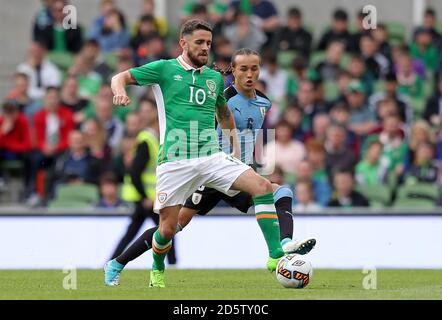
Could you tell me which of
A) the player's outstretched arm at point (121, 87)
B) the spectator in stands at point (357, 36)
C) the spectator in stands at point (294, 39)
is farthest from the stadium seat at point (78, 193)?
the player's outstretched arm at point (121, 87)

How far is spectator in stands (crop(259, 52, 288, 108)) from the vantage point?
19.8 meters

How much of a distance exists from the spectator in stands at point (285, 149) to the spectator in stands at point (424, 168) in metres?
1.75

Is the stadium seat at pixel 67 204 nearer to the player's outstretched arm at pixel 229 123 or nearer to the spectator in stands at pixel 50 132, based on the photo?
the spectator in stands at pixel 50 132

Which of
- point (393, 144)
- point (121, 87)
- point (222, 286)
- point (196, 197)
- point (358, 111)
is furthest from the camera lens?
point (358, 111)

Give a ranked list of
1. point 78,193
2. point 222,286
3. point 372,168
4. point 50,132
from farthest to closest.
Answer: point 50,132 → point 372,168 → point 78,193 → point 222,286

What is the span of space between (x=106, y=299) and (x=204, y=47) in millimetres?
2698

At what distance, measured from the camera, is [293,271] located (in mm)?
10836

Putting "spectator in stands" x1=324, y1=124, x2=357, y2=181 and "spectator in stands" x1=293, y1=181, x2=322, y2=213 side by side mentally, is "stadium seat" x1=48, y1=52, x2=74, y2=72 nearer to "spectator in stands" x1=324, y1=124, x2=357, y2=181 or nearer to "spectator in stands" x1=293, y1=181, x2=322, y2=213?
"spectator in stands" x1=324, y1=124, x2=357, y2=181

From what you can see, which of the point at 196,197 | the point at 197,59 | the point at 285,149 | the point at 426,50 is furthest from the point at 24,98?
the point at 197,59

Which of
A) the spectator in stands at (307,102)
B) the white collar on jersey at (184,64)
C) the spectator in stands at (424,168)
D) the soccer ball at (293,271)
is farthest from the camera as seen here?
the spectator in stands at (307,102)

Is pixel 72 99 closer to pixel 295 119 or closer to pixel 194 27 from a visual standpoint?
pixel 295 119

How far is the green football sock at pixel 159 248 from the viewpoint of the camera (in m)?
11.3

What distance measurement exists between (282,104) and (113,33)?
11.3 feet

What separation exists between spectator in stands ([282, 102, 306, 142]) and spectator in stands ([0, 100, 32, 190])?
Answer: 4026 millimetres
